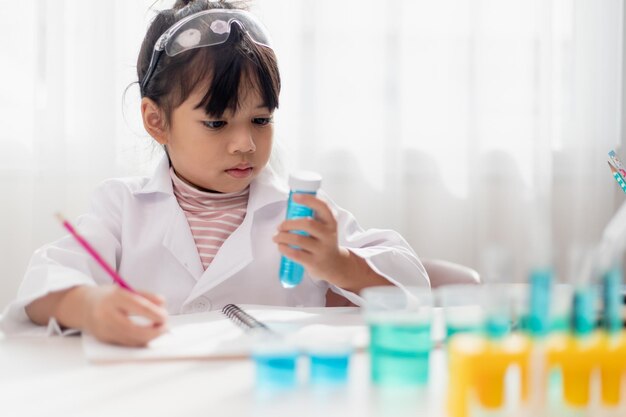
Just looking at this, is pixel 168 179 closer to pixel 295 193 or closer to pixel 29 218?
pixel 295 193

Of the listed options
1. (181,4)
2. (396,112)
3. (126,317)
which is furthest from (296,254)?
(396,112)

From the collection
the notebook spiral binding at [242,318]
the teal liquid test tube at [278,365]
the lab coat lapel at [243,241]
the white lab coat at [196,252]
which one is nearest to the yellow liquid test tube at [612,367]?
the teal liquid test tube at [278,365]

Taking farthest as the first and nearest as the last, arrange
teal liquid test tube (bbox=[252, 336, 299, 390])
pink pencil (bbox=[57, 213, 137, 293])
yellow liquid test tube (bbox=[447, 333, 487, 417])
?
1. pink pencil (bbox=[57, 213, 137, 293])
2. teal liquid test tube (bbox=[252, 336, 299, 390])
3. yellow liquid test tube (bbox=[447, 333, 487, 417])

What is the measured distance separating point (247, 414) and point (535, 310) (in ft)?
0.73

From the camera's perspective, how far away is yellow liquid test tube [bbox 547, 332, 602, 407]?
1.71 ft

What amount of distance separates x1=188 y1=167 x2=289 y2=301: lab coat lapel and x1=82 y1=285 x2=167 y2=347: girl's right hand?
0.38m

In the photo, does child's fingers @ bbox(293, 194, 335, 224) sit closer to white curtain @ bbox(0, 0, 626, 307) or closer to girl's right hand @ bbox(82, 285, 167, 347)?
girl's right hand @ bbox(82, 285, 167, 347)

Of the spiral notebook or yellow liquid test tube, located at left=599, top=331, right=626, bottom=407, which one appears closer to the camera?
yellow liquid test tube, located at left=599, top=331, right=626, bottom=407

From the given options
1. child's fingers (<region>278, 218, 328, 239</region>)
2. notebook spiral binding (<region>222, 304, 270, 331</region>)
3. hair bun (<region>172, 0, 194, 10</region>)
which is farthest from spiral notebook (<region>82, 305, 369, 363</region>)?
hair bun (<region>172, 0, 194, 10</region>)

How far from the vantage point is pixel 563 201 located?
2484mm

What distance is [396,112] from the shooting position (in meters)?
2.34

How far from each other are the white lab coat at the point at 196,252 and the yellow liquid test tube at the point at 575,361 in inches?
22.8

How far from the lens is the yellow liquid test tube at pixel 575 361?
20.6 inches

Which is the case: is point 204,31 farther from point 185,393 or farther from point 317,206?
point 185,393
